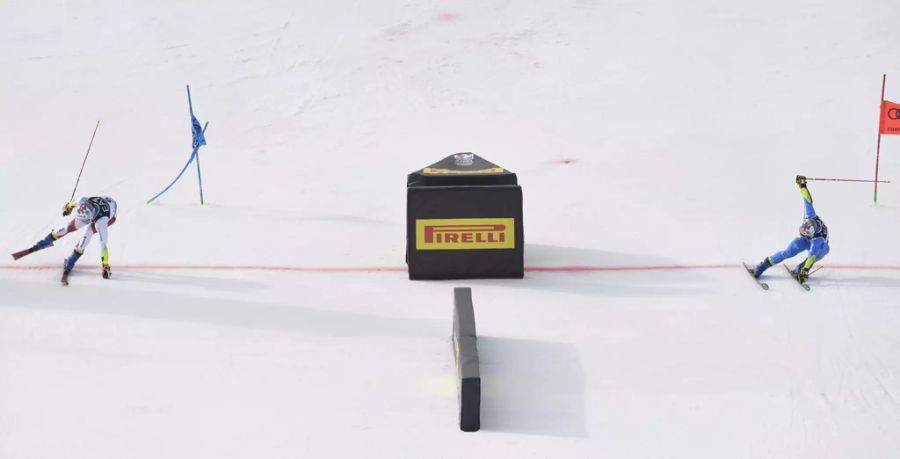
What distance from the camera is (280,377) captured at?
9.73 metres

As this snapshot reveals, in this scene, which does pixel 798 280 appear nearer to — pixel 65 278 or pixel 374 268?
pixel 374 268

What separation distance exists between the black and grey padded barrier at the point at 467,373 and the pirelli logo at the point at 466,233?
6.90 ft

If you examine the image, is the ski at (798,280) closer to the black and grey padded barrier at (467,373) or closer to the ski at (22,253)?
the black and grey padded barrier at (467,373)

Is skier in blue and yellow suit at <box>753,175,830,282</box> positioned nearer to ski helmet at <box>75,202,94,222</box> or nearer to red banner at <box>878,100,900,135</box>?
red banner at <box>878,100,900,135</box>

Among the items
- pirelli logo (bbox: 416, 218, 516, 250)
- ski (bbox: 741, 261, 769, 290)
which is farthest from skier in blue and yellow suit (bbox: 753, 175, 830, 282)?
pirelli logo (bbox: 416, 218, 516, 250)

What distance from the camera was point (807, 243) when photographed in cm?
1162

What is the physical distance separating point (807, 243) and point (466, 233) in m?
3.51

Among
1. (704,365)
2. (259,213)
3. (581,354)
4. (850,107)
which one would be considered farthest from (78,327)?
(850,107)

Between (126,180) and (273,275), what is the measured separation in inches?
159

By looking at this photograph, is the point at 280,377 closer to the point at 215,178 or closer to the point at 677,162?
the point at 215,178

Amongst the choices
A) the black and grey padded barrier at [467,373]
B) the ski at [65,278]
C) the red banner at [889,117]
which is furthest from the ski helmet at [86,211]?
the red banner at [889,117]

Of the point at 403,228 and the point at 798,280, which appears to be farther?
the point at 403,228

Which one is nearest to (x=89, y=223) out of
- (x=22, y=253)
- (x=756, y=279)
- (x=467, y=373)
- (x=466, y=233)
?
(x=22, y=253)

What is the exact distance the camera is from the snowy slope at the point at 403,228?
359 inches
